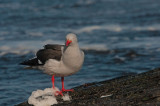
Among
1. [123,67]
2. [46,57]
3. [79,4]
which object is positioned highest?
[79,4]

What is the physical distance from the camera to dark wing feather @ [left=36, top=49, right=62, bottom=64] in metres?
6.48

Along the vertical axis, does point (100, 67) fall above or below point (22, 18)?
below

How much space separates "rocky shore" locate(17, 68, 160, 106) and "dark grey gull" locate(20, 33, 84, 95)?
0.47m

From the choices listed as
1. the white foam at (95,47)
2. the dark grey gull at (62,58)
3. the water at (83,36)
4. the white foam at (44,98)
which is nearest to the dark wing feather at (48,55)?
→ the dark grey gull at (62,58)

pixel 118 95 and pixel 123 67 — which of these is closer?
pixel 118 95

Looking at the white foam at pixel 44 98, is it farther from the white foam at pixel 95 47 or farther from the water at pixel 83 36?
the white foam at pixel 95 47

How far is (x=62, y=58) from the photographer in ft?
20.9

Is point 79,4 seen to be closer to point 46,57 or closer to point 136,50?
point 136,50

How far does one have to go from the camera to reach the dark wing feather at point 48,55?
648 cm

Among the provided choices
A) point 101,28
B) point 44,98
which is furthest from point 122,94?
point 101,28

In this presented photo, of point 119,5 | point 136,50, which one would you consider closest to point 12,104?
point 136,50

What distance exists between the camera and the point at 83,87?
716 cm

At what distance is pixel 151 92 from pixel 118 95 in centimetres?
51

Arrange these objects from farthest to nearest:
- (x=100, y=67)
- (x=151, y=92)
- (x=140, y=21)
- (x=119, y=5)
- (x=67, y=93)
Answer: (x=119, y=5)
(x=140, y=21)
(x=100, y=67)
(x=67, y=93)
(x=151, y=92)
